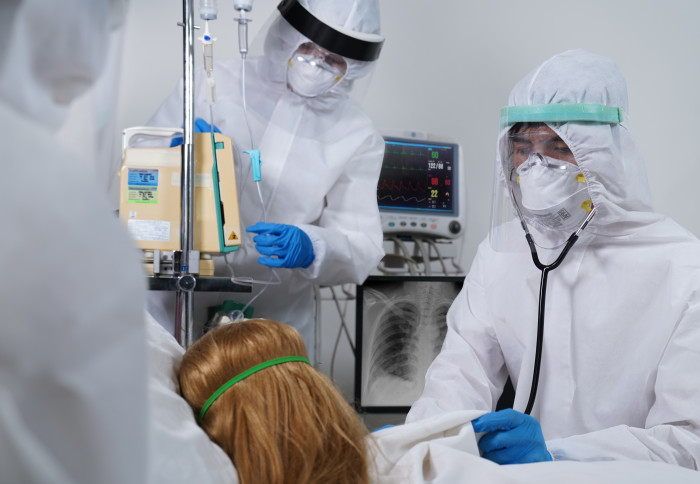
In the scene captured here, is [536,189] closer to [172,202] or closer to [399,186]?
[172,202]

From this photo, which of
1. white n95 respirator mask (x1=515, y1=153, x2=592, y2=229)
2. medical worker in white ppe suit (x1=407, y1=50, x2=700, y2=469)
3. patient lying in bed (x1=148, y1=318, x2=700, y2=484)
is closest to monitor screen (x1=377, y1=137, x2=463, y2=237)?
medical worker in white ppe suit (x1=407, y1=50, x2=700, y2=469)

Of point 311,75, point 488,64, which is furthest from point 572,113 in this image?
point 488,64


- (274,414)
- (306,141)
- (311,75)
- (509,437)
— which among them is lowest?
(509,437)

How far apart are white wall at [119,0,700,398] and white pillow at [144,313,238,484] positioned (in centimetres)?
A: 209

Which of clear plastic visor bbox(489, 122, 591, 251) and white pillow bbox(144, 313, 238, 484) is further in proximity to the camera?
clear plastic visor bbox(489, 122, 591, 251)

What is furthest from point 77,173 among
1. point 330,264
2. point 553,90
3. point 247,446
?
point 330,264

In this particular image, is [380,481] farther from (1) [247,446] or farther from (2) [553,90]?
(2) [553,90]

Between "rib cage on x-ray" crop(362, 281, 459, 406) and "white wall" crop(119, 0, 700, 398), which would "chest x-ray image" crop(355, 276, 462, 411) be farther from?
"white wall" crop(119, 0, 700, 398)

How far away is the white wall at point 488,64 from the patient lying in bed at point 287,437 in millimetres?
1998

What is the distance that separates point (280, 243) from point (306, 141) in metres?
0.41

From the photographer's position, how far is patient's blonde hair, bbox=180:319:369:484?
2.77 feet

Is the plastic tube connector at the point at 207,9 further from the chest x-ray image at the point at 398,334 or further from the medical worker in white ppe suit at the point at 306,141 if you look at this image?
the chest x-ray image at the point at 398,334

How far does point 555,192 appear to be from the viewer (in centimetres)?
150

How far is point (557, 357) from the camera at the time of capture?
5.03 ft
